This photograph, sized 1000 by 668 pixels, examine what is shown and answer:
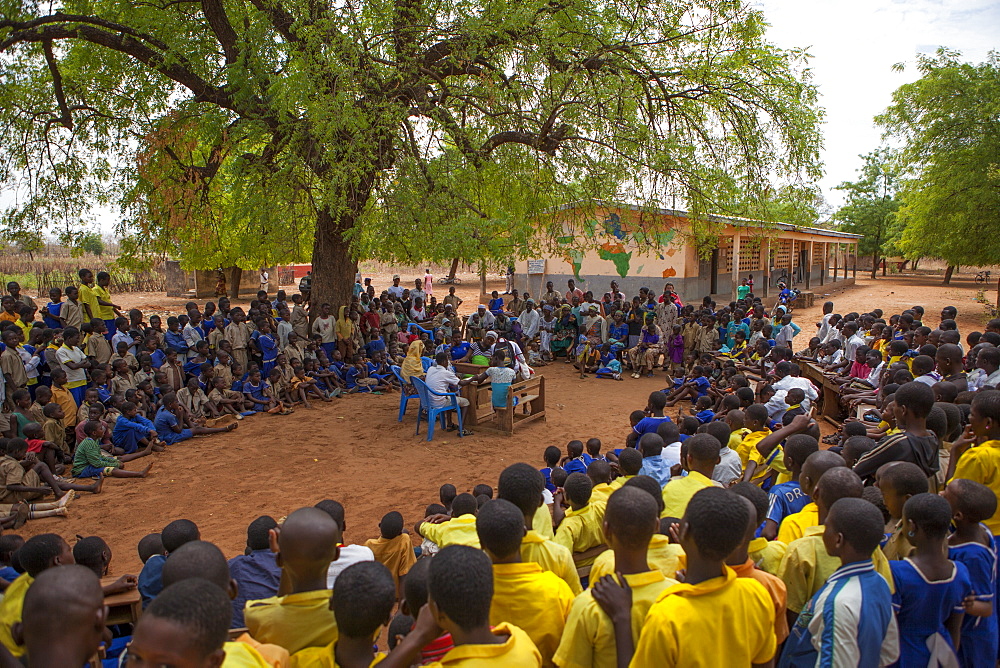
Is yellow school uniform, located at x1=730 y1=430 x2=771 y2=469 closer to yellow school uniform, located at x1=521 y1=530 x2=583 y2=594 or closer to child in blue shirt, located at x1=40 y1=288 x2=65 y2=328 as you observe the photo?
yellow school uniform, located at x1=521 y1=530 x2=583 y2=594

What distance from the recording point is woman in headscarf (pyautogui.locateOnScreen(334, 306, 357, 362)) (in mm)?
11750

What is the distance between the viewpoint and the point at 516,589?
2.34 meters

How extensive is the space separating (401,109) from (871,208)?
135ft

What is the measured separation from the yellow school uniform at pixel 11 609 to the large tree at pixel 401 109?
599 cm

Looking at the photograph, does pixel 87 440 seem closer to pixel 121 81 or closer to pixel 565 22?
pixel 121 81

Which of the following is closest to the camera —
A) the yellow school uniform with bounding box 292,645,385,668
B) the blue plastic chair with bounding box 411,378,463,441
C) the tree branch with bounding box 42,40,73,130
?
the yellow school uniform with bounding box 292,645,385,668

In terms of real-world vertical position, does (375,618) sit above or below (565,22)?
below

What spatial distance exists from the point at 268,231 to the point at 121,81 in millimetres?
4364

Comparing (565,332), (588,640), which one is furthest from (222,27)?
(588,640)

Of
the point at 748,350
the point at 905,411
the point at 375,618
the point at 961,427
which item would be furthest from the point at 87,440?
the point at 748,350

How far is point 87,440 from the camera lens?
23.4 ft

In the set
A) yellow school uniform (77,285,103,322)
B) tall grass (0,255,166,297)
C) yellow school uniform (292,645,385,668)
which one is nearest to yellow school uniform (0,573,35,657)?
yellow school uniform (292,645,385,668)

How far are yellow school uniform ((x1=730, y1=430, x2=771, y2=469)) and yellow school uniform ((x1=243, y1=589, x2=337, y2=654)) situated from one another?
3.60 meters

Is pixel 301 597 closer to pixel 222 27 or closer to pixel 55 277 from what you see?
pixel 222 27
